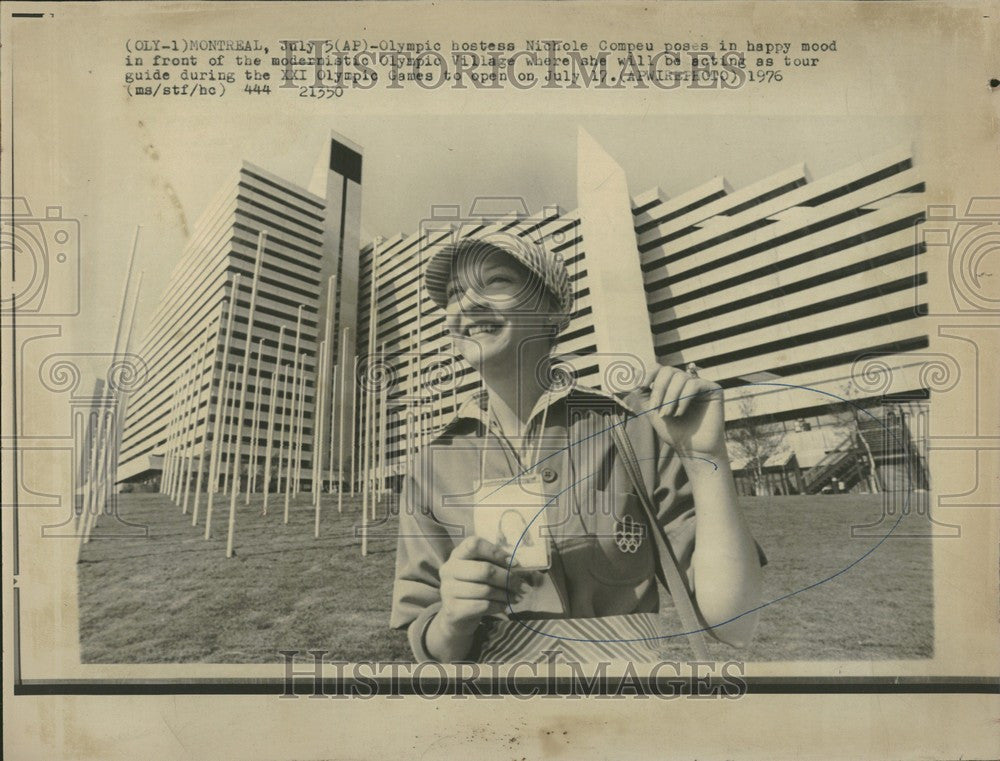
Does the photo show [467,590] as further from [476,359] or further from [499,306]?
[499,306]

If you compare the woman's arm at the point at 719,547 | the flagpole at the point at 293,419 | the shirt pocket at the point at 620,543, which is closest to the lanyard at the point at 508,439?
the shirt pocket at the point at 620,543

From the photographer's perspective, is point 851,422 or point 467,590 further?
point 851,422

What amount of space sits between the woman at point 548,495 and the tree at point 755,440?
318mm

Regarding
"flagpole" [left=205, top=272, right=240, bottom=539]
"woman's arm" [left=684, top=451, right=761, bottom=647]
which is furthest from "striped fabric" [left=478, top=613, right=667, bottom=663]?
"flagpole" [left=205, top=272, right=240, bottom=539]

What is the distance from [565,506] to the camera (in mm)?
3107

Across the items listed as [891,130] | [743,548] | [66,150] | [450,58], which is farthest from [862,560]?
[66,150]

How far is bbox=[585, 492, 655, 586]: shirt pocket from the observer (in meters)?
3.05

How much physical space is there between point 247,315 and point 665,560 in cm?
190

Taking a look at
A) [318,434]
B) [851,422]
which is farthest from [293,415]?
[851,422]

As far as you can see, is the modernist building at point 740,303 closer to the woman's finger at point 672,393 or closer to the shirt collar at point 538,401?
the shirt collar at point 538,401

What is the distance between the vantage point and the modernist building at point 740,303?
3318mm

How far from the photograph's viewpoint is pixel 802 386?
3320 mm

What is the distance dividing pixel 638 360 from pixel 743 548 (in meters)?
0.83

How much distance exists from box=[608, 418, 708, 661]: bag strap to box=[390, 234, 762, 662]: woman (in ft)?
0.04
